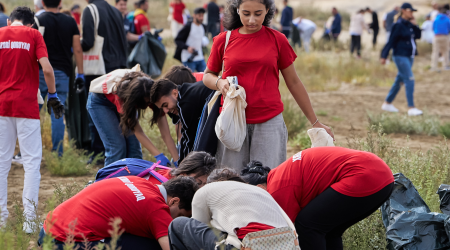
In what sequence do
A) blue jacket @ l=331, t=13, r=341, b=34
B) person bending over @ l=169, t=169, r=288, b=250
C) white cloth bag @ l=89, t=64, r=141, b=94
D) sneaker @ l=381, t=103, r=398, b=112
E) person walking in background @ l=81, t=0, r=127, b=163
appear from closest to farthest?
person bending over @ l=169, t=169, r=288, b=250
white cloth bag @ l=89, t=64, r=141, b=94
person walking in background @ l=81, t=0, r=127, b=163
sneaker @ l=381, t=103, r=398, b=112
blue jacket @ l=331, t=13, r=341, b=34

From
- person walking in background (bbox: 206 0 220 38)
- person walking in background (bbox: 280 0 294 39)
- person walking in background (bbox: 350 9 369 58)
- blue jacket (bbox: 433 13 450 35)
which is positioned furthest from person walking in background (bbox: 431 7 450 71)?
person walking in background (bbox: 206 0 220 38)

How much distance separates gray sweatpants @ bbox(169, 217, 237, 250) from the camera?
92.1 inches

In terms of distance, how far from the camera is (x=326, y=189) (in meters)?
2.57

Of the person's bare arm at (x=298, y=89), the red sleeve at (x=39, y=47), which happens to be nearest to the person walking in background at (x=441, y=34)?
the person's bare arm at (x=298, y=89)

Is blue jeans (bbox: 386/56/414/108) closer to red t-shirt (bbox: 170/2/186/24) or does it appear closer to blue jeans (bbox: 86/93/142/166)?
red t-shirt (bbox: 170/2/186/24)

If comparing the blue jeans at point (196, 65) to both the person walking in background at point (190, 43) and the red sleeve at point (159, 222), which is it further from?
the red sleeve at point (159, 222)

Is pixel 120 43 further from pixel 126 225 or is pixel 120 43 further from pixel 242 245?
pixel 242 245

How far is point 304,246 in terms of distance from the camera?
2.58 metres

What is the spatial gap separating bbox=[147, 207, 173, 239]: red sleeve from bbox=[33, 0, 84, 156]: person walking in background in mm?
3045

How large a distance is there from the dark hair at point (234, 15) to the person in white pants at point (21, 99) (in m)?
1.49

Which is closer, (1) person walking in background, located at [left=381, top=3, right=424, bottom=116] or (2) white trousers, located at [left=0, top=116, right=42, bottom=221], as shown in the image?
(2) white trousers, located at [left=0, top=116, right=42, bottom=221]

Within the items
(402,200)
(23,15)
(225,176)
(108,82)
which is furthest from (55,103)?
(402,200)

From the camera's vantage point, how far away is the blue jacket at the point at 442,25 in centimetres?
1290

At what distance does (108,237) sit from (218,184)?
2.30ft
